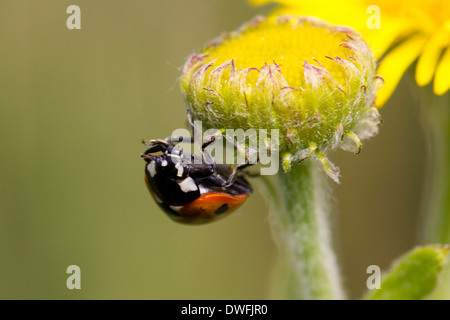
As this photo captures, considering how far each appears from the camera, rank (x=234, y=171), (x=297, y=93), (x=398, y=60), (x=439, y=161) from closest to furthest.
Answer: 1. (x=297, y=93)
2. (x=234, y=171)
3. (x=398, y=60)
4. (x=439, y=161)

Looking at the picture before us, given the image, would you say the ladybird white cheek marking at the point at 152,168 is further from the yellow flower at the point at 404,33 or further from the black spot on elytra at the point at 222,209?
the yellow flower at the point at 404,33

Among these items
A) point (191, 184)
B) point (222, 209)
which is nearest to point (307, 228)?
point (222, 209)

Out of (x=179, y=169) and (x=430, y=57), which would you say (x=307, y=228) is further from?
(x=430, y=57)

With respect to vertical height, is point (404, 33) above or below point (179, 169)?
above

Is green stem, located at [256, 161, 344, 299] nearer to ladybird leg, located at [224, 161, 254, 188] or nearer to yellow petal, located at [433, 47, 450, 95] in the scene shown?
ladybird leg, located at [224, 161, 254, 188]

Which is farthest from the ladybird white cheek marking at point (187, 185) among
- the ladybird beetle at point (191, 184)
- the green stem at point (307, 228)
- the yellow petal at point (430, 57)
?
the yellow petal at point (430, 57)

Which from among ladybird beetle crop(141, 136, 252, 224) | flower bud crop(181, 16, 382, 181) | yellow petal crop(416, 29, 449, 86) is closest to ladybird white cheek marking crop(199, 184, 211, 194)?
ladybird beetle crop(141, 136, 252, 224)
